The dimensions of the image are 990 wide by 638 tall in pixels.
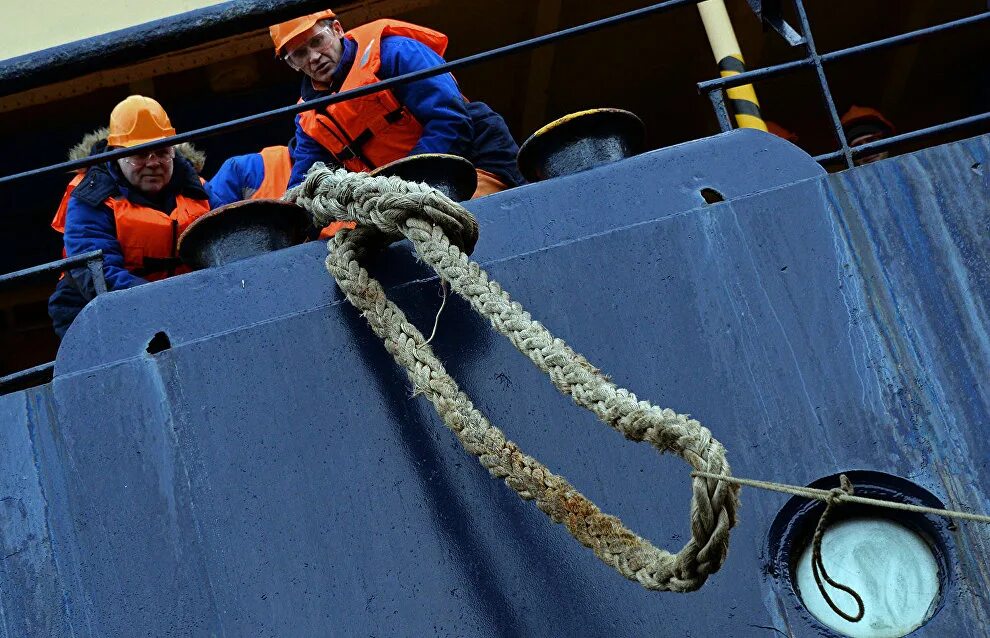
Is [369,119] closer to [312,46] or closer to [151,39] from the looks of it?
[312,46]

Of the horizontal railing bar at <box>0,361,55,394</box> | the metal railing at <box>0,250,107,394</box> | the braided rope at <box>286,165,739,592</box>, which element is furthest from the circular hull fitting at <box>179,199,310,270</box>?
the horizontal railing bar at <box>0,361,55,394</box>

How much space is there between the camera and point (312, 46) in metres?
4.43

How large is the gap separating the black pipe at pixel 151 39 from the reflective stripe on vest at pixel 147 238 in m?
1.00

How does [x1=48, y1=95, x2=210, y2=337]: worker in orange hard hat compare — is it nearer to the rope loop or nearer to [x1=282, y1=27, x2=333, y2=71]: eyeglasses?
[x1=282, y1=27, x2=333, y2=71]: eyeglasses

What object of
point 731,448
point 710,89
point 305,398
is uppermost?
point 710,89

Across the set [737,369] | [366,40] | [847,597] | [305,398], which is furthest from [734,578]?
[366,40]

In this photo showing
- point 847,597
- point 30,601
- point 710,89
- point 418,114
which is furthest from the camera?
point 418,114

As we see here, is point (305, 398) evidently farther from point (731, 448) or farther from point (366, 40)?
point (366, 40)

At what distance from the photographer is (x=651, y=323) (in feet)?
9.78

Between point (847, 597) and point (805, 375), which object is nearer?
point (847, 597)

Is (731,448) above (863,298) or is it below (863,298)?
below

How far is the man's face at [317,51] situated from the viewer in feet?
14.5

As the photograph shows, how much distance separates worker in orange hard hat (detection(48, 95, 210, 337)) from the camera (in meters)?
4.31

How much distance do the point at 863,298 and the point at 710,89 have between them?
69 centimetres
